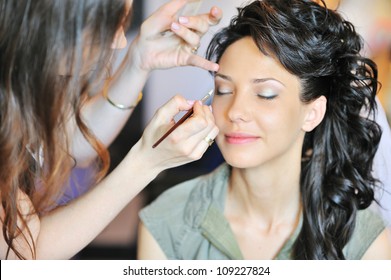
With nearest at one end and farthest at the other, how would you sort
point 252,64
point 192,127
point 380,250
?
point 192,127 < point 252,64 < point 380,250

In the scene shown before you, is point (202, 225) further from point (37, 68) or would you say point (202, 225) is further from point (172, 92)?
point (37, 68)

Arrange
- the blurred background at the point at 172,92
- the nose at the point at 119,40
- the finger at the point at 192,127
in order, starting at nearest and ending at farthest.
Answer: the finger at the point at 192,127 → the nose at the point at 119,40 → the blurred background at the point at 172,92

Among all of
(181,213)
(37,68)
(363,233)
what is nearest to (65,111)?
(37,68)

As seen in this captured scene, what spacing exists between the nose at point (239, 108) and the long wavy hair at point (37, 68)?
29 centimetres

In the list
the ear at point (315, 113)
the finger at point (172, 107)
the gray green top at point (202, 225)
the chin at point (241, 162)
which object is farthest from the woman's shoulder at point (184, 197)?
the finger at point (172, 107)

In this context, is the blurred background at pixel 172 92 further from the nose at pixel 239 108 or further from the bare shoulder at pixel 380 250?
the bare shoulder at pixel 380 250

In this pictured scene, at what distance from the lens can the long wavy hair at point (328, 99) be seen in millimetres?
1187

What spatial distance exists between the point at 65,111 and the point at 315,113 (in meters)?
0.57

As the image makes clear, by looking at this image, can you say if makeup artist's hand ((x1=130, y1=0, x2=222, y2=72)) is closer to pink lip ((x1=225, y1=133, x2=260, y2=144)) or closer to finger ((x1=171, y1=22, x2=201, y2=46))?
finger ((x1=171, y1=22, x2=201, y2=46))

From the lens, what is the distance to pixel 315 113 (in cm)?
128

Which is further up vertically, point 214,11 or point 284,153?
point 214,11
